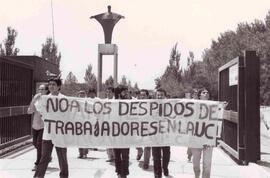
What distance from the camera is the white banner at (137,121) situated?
8680 mm

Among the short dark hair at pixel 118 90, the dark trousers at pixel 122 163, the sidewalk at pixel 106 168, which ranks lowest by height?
the sidewalk at pixel 106 168

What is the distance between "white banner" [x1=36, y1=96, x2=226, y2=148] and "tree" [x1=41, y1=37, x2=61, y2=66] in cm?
5673

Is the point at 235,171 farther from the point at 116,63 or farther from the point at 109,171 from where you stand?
the point at 116,63

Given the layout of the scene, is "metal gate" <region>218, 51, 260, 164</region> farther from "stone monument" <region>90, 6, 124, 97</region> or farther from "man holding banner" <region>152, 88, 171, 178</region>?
"stone monument" <region>90, 6, 124, 97</region>

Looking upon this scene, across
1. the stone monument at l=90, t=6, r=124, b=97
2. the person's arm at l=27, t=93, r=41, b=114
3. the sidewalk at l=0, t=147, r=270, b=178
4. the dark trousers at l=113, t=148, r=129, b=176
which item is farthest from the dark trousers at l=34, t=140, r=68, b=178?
the stone monument at l=90, t=6, r=124, b=97

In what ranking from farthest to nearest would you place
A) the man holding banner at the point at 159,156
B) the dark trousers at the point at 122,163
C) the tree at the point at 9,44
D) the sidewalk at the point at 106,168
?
1. the tree at the point at 9,44
2. the sidewalk at the point at 106,168
3. the man holding banner at the point at 159,156
4. the dark trousers at the point at 122,163

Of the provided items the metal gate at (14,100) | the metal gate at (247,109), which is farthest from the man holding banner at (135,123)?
the metal gate at (14,100)

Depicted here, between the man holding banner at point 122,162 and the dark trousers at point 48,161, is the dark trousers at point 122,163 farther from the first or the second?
the dark trousers at point 48,161

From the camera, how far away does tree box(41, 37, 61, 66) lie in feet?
213

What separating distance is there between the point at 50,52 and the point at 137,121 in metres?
58.0

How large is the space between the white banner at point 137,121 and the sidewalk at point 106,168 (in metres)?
0.97

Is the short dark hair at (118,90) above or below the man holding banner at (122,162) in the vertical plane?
above

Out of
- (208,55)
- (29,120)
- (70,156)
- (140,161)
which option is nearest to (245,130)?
(140,161)

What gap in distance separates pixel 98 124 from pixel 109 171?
1536 millimetres
